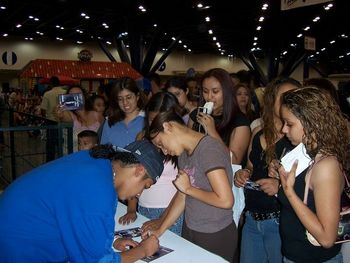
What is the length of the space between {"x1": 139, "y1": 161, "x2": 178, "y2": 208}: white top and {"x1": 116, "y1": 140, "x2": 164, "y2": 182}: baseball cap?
786 millimetres

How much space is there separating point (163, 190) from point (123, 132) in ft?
2.75

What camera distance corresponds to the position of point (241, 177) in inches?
94.6

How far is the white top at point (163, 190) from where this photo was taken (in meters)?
2.49

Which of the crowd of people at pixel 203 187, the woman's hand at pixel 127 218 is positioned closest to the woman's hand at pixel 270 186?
the crowd of people at pixel 203 187

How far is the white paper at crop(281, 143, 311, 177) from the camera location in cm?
Answer: 164

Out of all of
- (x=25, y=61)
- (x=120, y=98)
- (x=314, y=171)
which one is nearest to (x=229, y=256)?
(x=314, y=171)

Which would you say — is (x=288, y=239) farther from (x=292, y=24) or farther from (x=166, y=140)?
(x=292, y=24)

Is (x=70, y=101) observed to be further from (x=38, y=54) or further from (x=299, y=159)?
(x=38, y=54)

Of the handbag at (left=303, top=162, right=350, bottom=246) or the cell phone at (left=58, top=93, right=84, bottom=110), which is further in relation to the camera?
the cell phone at (left=58, top=93, right=84, bottom=110)

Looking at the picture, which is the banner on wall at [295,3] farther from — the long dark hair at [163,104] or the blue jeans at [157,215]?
the blue jeans at [157,215]

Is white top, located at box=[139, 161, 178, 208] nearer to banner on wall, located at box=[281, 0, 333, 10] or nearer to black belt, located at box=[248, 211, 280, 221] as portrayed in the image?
black belt, located at box=[248, 211, 280, 221]

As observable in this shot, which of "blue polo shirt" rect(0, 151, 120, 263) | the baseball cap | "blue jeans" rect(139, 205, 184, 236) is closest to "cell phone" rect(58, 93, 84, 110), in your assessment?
"blue jeans" rect(139, 205, 184, 236)

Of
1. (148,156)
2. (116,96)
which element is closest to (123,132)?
(116,96)

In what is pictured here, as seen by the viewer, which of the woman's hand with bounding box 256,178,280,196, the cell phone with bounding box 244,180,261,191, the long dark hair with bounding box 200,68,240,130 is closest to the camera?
the woman's hand with bounding box 256,178,280,196
